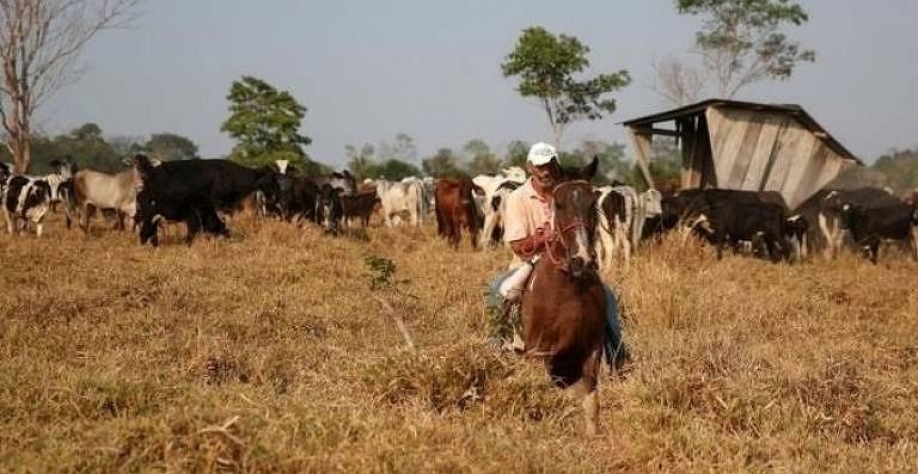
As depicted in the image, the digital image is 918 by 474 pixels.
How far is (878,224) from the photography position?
62.0ft

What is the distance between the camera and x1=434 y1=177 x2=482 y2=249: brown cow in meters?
18.5

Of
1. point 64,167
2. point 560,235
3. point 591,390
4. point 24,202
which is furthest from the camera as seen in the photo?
point 64,167

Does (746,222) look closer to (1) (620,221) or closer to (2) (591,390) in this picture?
(1) (620,221)

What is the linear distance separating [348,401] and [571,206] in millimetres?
1842

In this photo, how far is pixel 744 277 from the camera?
1379 cm

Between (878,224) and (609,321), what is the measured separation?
14.9 meters

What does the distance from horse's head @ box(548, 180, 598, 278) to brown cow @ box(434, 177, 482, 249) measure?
12212 mm

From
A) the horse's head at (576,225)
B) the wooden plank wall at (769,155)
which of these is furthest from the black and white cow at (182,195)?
the horse's head at (576,225)

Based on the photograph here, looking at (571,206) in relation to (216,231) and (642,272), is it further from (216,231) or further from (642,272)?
(216,231)

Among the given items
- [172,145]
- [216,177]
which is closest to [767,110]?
[216,177]

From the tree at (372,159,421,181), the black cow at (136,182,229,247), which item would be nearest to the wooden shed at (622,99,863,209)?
the black cow at (136,182,229,247)

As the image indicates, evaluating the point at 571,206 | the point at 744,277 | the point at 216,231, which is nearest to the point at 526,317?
the point at 571,206

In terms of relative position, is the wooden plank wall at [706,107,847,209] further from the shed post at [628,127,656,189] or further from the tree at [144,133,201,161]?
the tree at [144,133,201,161]

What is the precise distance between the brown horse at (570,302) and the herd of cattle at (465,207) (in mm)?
9083
